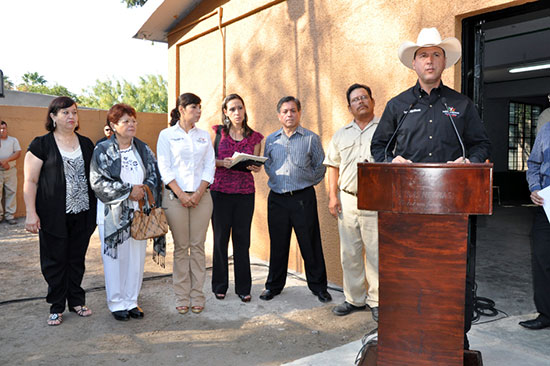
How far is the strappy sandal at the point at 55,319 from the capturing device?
3.91 m

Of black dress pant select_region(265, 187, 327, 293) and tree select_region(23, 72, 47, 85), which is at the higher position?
tree select_region(23, 72, 47, 85)

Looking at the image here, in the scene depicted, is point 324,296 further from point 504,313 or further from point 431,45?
point 431,45

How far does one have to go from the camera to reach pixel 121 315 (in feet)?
13.1

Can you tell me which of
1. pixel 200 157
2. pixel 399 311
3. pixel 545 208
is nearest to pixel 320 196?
pixel 200 157

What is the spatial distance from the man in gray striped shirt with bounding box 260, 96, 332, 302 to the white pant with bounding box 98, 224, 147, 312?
1.25 m

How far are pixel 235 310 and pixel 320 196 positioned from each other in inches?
67.0

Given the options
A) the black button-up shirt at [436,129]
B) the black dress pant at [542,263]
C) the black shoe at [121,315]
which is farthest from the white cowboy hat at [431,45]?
the black shoe at [121,315]

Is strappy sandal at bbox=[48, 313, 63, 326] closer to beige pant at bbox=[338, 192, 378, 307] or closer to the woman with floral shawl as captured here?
the woman with floral shawl

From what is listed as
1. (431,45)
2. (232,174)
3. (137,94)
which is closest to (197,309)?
(232,174)

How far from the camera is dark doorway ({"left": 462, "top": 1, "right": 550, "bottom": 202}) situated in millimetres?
3846

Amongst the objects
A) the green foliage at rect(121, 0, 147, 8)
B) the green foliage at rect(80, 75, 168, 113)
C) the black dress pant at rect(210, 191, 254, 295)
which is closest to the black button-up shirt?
the black dress pant at rect(210, 191, 254, 295)

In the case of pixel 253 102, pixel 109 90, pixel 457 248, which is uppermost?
pixel 109 90

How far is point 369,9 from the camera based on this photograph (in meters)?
4.53

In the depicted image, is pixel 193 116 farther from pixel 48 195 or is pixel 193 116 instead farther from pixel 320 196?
pixel 320 196
